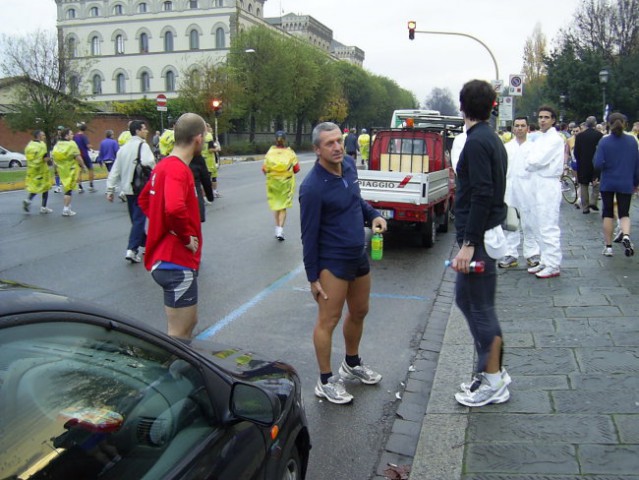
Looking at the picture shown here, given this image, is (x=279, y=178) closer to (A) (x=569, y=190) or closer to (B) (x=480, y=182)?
(B) (x=480, y=182)

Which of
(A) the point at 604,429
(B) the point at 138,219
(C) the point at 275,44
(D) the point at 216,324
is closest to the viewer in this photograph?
(A) the point at 604,429

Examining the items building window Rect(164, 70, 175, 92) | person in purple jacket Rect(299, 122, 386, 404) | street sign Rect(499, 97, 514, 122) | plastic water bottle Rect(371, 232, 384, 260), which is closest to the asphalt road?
person in purple jacket Rect(299, 122, 386, 404)

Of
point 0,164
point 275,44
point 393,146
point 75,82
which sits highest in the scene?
point 275,44

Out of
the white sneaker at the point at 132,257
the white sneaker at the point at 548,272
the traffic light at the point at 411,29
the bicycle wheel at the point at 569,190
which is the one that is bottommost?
the white sneaker at the point at 132,257

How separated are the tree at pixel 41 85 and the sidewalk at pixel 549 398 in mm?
28657

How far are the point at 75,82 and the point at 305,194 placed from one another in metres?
36.9

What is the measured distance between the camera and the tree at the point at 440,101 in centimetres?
15425

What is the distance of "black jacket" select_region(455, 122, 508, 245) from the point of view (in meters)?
3.75

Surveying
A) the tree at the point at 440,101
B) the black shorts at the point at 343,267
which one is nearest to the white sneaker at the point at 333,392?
the black shorts at the point at 343,267

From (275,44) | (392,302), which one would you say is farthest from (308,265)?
(275,44)

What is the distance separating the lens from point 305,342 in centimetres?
564

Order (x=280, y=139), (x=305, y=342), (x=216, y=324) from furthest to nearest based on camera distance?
(x=280, y=139)
(x=216, y=324)
(x=305, y=342)

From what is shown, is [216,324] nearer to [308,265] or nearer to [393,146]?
[308,265]

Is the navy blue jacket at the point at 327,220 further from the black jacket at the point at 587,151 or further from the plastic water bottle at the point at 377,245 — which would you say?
the black jacket at the point at 587,151
